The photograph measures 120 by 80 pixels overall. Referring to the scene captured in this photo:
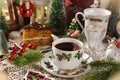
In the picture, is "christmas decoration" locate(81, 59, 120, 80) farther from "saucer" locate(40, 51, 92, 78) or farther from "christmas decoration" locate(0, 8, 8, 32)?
"christmas decoration" locate(0, 8, 8, 32)

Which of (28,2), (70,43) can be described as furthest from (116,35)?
(28,2)

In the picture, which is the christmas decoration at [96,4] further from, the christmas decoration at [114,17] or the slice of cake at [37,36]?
the slice of cake at [37,36]

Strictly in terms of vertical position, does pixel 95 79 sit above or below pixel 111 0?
below

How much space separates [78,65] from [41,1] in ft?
0.96

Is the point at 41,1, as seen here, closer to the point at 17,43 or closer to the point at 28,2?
the point at 28,2

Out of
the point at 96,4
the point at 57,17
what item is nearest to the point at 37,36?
the point at 57,17

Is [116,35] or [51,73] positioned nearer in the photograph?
[51,73]

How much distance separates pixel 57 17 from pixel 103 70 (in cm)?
33

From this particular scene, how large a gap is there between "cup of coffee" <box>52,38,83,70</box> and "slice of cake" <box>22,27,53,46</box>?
122 millimetres

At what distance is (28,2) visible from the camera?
893mm

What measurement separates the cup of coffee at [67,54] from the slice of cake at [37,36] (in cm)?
12

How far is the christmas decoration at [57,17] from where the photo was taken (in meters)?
0.89

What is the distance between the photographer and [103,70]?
2.13ft

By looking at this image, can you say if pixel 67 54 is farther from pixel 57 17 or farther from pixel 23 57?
pixel 57 17
